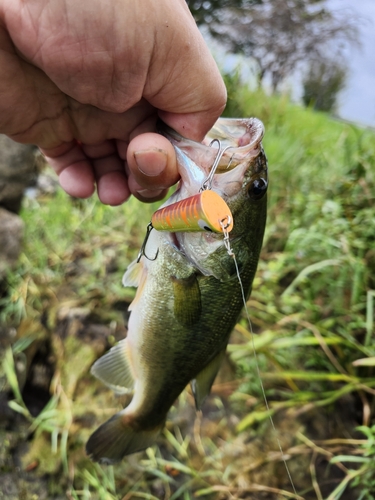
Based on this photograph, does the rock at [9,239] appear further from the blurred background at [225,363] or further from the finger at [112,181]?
the finger at [112,181]

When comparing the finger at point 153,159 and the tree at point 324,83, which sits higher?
the finger at point 153,159

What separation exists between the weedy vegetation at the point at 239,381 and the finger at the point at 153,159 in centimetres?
109

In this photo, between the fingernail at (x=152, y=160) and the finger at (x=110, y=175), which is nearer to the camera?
the fingernail at (x=152, y=160)

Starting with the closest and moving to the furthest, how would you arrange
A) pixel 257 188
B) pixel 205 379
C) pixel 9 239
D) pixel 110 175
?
1. pixel 257 188
2. pixel 205 379
3. pixel 110 175
4. pixel 9 239

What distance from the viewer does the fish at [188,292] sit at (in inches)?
47.2

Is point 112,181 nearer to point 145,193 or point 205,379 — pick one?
point 145,193

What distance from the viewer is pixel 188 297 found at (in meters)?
1.30

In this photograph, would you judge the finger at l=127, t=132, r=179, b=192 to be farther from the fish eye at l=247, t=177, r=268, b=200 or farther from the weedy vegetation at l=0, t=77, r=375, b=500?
the weedy vegetation at l=0, t=77, r=375, b=500

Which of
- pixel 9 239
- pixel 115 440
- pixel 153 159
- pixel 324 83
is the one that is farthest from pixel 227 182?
pixel 324 83

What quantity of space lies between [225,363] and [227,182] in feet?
5.40

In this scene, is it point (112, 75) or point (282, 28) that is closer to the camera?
point (112, 75)

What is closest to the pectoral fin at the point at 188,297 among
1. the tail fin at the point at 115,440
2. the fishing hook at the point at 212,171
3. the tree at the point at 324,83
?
the fishing hook at the point at 212,171

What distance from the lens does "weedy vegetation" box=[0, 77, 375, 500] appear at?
6.85ft

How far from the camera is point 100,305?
2.71m
